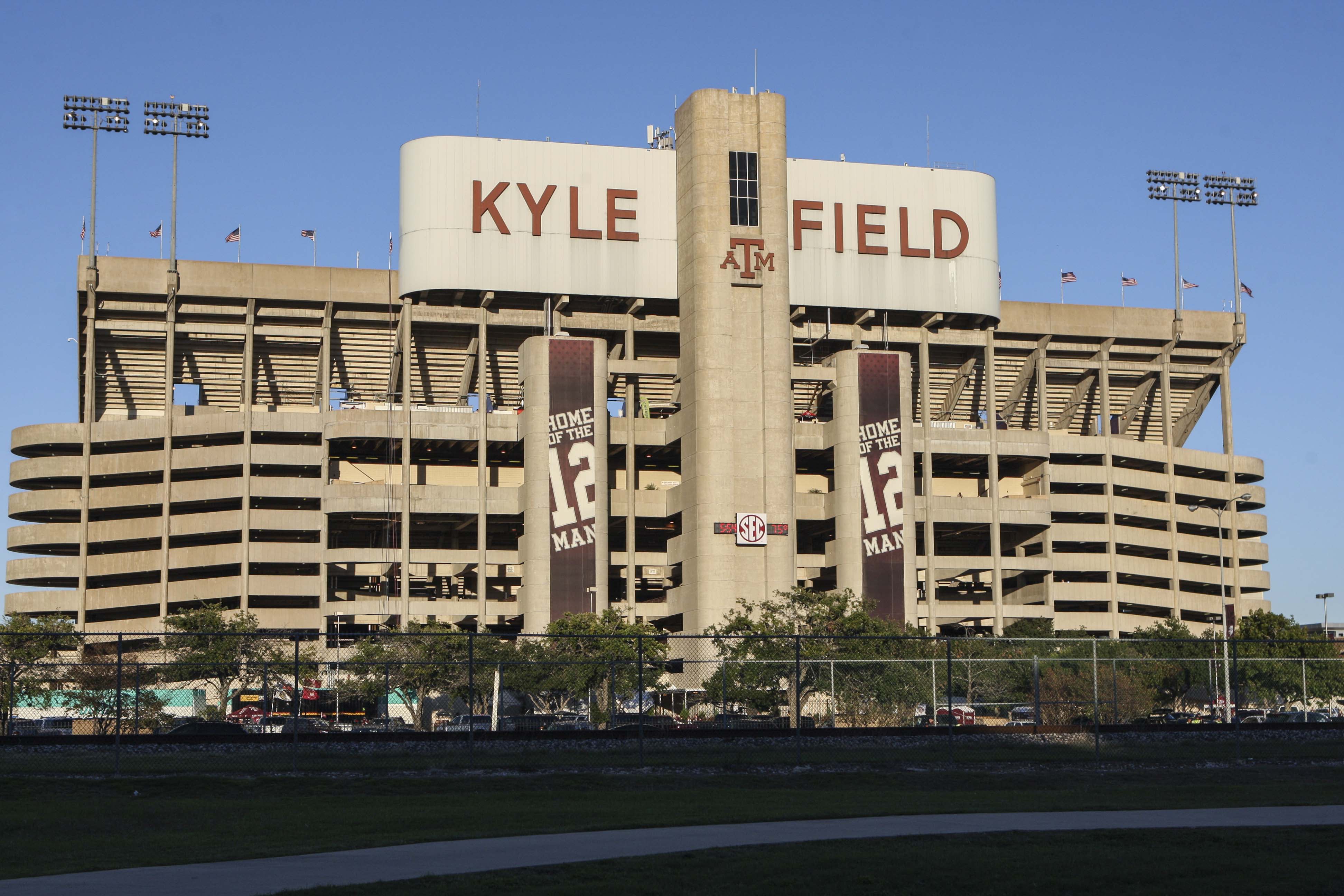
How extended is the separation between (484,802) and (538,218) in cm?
7922

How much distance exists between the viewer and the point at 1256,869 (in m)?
17.9

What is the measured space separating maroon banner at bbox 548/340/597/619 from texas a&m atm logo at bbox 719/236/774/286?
10563 mm

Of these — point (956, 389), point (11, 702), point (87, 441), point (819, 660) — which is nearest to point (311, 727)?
point (819, 660)

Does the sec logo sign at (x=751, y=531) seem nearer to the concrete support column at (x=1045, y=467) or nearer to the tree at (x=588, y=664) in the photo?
the tree at (x=588, y=664)

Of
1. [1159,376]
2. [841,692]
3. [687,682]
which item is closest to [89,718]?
[841,692]

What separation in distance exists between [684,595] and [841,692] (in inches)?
2107

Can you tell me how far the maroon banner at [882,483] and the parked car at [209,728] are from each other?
59186 mm

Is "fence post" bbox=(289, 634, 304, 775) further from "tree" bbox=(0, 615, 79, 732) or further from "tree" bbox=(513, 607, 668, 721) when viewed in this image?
"tree" bbox=(513, 607, 668, 721)

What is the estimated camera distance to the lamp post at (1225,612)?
50938 mm

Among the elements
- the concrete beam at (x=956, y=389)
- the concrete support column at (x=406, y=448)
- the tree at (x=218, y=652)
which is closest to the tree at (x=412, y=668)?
the tree at (x=218, y=652)

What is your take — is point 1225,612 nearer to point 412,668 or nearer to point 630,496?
point 630,496

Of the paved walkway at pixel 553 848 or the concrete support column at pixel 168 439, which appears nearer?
the paved walkway at pixel 553 848

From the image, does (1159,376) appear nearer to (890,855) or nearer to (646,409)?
(646,409)

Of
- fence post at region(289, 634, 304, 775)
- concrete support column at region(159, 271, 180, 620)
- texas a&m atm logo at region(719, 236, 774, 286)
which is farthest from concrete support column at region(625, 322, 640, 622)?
fence post at region(289, 634, 304, 775)
